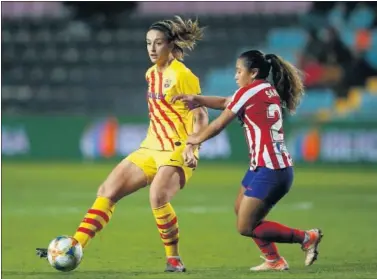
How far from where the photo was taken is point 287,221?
1328 centimetres

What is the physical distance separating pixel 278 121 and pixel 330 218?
5848mm

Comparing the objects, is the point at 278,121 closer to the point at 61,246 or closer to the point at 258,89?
the point at 258,89

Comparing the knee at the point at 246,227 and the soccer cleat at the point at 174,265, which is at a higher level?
the knee at the point at 246,227

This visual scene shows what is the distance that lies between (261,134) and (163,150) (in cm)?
89

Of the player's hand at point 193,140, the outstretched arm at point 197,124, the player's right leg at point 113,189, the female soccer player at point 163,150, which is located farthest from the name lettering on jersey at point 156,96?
the player's hand at point 193,140

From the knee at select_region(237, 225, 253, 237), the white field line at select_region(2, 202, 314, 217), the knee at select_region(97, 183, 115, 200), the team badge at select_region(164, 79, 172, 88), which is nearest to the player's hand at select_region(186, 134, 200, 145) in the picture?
the team badge at select_region(164, 79, 172, 88)

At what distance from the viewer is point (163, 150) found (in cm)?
858

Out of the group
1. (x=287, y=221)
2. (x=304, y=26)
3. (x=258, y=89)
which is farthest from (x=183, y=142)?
(x=304, y=26)

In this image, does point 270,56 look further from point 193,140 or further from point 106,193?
point 106,193

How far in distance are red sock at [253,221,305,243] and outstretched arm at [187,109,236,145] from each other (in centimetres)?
87

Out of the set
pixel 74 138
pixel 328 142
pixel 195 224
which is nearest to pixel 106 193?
pixel 195 224

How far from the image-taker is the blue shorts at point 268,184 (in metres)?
8.13

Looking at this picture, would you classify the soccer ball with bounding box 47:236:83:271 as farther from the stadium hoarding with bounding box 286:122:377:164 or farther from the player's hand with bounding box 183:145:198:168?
the stadium hoarding with bounding box 286:122:377:164

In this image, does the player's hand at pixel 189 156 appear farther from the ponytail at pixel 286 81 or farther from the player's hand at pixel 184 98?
the ponytail at pixel 286 81
